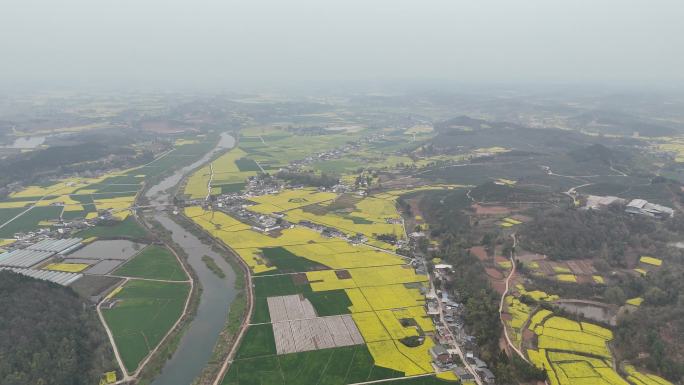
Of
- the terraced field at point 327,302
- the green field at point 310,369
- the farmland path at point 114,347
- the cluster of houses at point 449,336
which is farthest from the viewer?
the terraced field at point 327,302

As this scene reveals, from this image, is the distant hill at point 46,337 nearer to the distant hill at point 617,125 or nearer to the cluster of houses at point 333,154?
the cluster of houses at point 333,154

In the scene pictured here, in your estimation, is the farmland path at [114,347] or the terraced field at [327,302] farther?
the terraced field at [327,302]

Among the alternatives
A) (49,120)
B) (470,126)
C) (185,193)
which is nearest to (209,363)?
(185,193)

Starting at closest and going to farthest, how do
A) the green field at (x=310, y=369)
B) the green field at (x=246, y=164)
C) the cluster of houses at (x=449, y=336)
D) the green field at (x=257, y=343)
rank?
the green field at (x=310, y=369) < the cluster of houses at (x=449, y=336) < the green field at (x=257, y=343) < the green field at (x=246, y=164)

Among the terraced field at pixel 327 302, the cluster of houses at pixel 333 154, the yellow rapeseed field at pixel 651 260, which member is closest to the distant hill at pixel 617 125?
the cluster of houses at pixel 333 154

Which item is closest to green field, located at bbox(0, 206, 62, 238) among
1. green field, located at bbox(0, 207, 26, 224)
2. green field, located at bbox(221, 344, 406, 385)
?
green field, located at bbox(0, 207, 26, 224)

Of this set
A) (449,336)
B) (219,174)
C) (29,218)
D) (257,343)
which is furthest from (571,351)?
(219,174)

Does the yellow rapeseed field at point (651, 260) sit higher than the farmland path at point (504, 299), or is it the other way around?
the yellow rapeseed field at point (651, 260)
